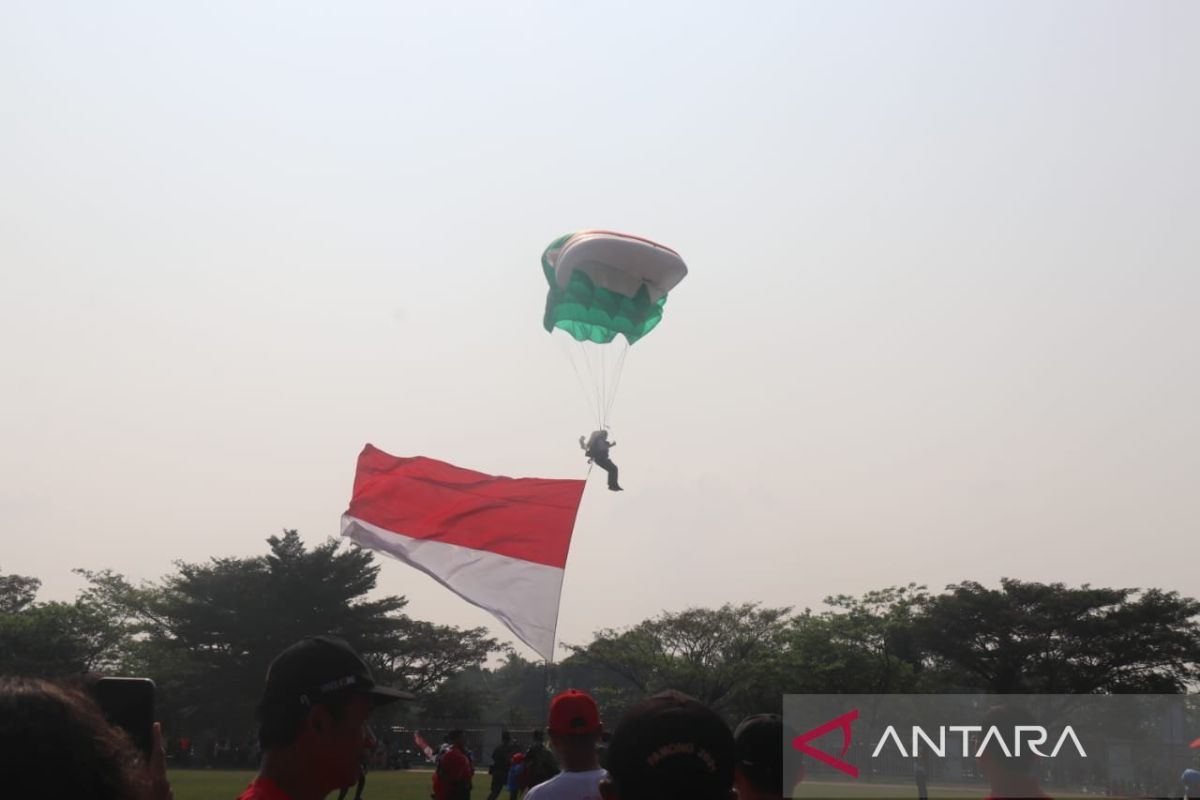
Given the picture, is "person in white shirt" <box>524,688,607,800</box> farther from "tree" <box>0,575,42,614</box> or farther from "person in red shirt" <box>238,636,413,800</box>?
"tree" <box>0,575,42,614</box>

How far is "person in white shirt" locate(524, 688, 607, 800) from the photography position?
4586 mm

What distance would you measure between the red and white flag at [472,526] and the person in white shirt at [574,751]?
7.18 meters

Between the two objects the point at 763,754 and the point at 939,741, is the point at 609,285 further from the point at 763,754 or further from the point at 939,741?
the point at 939,741

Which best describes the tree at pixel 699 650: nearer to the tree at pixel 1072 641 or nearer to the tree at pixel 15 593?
the tree at pixel 1072 641

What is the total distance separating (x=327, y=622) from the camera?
51.0 m

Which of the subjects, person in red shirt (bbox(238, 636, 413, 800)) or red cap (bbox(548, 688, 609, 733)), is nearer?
person in red shirt (bbox(238, 636, 413, 800))

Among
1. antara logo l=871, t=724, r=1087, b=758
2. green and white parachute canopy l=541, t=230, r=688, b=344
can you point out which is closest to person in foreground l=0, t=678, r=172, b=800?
antara logo l=871, t=724, r=1087, b=758

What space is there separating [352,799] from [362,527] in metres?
12.3

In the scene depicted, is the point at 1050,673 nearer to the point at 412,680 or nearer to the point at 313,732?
the point at 412,680

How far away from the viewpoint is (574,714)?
4691 millimetres

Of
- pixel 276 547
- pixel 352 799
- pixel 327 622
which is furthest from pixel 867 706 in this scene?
pixel 352 799

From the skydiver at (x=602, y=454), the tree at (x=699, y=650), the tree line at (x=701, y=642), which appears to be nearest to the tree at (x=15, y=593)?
the tree line at (x=701, y=642)

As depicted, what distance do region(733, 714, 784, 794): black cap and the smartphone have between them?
1.59m

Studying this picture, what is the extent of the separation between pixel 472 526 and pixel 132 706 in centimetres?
1113
